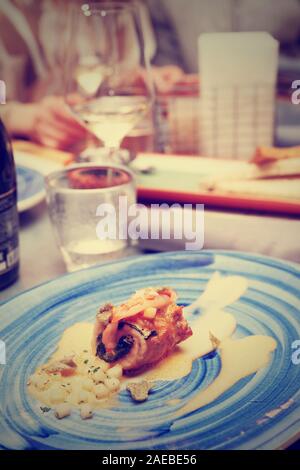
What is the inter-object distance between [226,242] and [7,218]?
0.21 meters

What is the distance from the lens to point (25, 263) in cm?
58

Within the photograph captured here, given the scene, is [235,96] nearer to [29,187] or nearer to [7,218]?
[29,187]

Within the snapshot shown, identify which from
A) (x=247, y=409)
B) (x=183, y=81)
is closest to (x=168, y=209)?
(x=247, y=409)

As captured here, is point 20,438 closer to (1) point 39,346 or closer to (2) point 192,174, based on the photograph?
(1) point 39,346

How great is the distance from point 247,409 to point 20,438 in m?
0.12

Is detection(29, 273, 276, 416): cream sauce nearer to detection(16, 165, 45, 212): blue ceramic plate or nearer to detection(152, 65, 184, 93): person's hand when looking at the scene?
detection(16, 165, 45, 212): blue ceramic plate

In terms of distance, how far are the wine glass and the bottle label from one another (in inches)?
5.8

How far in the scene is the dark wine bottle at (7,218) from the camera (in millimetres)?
500

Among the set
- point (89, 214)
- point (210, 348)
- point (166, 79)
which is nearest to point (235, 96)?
point (166, 79)

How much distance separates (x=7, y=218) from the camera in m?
0.50

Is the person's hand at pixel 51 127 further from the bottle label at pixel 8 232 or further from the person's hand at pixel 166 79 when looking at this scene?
the bottle label at pixel 8 232

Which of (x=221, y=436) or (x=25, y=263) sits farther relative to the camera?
(x=25, y=263)

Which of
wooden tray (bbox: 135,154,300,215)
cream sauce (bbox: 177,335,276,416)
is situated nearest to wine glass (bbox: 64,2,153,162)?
wooden tray (bbox: 135,154,300,215)

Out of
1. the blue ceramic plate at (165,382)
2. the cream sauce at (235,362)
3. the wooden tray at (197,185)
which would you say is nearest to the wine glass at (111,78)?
the wooden tray at (197,185)
